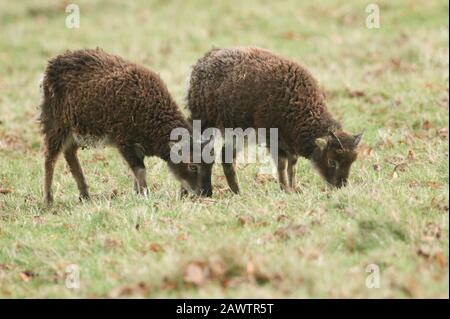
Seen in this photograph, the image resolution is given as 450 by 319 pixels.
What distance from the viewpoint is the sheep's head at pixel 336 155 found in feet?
32.3

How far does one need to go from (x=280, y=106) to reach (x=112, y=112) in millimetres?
2210

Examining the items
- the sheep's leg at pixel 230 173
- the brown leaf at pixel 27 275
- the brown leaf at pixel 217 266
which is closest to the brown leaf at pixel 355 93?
the sheep's leg at pixel 230 173

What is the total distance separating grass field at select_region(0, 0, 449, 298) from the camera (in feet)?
22.8

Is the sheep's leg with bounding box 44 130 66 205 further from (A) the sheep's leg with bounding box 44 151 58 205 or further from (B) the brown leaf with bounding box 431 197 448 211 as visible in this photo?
(B) the brown leaf with bounding box 431 197 448 211

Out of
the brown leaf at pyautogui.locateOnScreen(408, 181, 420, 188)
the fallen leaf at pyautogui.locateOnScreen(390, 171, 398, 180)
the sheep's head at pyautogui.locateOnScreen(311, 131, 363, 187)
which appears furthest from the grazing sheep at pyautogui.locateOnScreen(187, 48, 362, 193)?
the brown leaf at pyautogui.locateOnScreen(408, 181, 420, 188)

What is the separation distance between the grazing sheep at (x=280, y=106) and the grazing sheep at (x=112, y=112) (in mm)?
631

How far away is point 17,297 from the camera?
7344mm

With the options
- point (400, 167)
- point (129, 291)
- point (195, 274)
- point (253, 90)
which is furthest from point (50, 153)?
point (400, 167)

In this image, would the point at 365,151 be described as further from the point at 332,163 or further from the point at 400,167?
the point at 332,163

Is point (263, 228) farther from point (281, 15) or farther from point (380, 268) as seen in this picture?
point (281, 15)

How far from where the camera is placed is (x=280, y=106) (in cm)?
1015

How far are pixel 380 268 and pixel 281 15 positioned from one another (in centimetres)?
1466

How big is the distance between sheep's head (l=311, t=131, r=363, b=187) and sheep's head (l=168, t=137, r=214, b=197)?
1.42 metres

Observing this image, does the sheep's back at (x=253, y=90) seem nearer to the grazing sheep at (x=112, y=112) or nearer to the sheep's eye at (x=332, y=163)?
the grazing sheep at (x=112, y=112)
